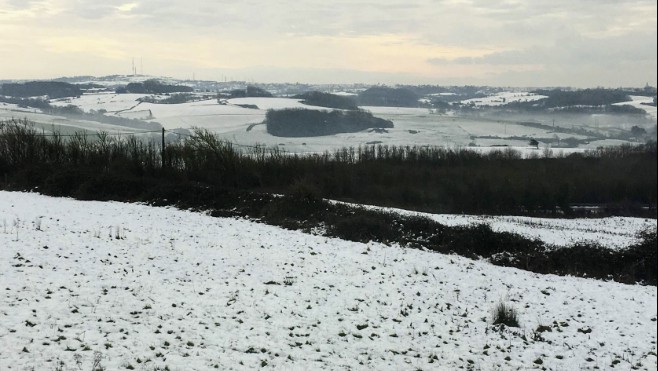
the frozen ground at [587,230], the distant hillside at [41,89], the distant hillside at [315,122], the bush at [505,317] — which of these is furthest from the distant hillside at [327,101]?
the bush at [505,317]

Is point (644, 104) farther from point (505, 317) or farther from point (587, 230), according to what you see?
point (587, 230)

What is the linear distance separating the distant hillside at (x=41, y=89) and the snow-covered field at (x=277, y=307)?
2757 centimetres

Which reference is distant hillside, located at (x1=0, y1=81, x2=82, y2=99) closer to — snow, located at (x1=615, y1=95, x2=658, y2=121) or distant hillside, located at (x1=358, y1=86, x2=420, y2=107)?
snow, located at (x1=615, y1=95, x2=658, y2=121)

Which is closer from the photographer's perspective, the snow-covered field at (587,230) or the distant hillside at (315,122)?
the snow-covered field at (587,230)

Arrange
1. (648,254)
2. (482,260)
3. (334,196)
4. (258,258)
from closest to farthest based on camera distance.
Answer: (258,258), (482,260), (648,254), (334,196)

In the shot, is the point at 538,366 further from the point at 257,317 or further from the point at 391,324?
the point at 257,317

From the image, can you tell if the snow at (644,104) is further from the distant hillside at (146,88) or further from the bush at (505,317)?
the distant hillside at (146,88)

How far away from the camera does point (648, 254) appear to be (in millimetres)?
24109

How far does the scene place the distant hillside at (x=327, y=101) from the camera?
3117 inches

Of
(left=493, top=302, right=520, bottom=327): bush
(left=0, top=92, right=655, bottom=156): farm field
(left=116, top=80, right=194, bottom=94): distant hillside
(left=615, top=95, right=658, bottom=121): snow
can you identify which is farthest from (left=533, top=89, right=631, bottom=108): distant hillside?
(left=116, top=80, right=194, bottom=94): distant hillside

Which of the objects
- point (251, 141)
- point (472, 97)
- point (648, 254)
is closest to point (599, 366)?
point (648, 254)

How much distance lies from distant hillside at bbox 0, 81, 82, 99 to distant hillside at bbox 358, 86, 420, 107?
179 ft

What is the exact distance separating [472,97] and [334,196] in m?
48.6

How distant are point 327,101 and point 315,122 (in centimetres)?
955
